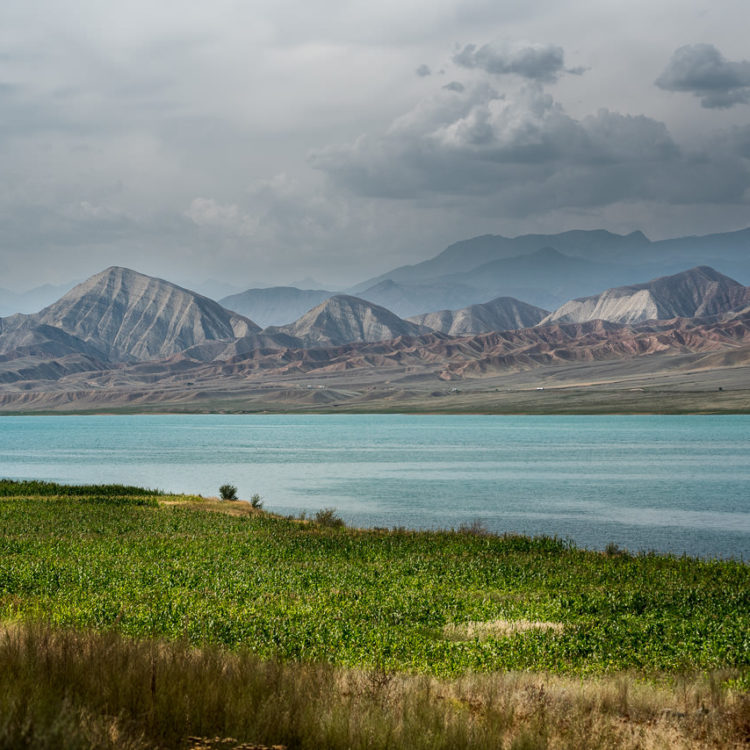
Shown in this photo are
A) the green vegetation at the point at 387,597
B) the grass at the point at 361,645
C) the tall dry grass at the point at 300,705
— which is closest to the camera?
the tall dry grass at the point at 300,705

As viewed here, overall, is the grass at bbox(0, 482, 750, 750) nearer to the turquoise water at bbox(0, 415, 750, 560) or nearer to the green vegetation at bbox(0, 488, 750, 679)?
the green vegetation at bbox(0, 488, 750, 679)

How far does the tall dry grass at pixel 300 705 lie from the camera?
9.12 metres

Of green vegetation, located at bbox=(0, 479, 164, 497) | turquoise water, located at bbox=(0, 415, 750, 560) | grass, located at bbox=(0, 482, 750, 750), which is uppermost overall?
grass, located at bbox=(0, 482, 750, 750)

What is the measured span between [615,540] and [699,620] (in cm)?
2671

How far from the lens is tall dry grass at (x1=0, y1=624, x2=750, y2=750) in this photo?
29.9 ft

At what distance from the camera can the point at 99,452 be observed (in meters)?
134

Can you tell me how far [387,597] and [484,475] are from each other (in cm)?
6544

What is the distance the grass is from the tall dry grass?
0.11 feet

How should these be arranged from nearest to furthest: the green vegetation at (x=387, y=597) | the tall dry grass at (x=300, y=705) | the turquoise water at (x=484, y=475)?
the tall dry grass at (x=300, y=705) → the green vegetation at (x=387, y=597) → the turquoise water at (x=484, y=475)

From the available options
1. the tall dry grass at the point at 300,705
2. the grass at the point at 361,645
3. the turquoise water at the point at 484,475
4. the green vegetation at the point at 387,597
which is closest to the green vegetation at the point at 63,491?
the turquoise water at the point at 484,475

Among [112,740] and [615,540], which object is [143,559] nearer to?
[112,740]

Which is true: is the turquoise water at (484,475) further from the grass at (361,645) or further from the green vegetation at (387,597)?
the grass at (361,645)

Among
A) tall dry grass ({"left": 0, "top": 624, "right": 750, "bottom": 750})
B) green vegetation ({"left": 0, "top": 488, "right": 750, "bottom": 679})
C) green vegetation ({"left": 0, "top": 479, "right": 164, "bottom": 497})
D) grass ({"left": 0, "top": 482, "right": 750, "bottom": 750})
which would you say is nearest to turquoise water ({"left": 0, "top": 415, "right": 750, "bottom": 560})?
green vegetation ({"left": 0, "top": 479, "right": 164, "bottom": 497})

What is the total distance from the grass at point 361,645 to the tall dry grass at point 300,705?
1.3 inches
